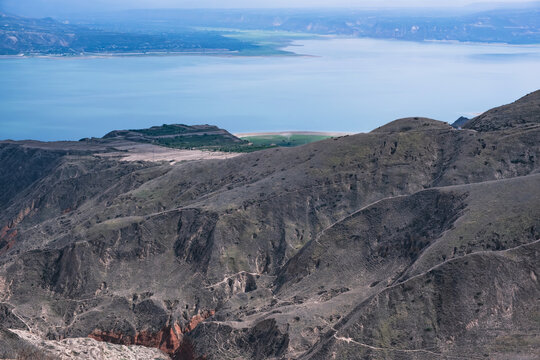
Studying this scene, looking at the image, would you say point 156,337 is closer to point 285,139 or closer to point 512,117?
point 512,117

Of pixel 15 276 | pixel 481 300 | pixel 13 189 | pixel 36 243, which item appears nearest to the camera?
pixel 481 300

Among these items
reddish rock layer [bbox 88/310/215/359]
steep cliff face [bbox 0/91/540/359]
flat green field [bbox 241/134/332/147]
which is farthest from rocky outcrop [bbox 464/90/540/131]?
flat green field [bbox 241/134/332/147]

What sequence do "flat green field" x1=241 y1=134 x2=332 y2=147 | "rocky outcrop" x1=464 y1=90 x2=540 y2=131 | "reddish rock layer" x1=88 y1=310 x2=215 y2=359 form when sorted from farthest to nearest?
1. "flat green field" x1=241 y1=134 x2=332 y2=147
2. "rocky outcrop" x1=464 y1=90 x2=540 y2=131
3. "reddish rock layer" x1=88 y1=310 x2=215 y2=359

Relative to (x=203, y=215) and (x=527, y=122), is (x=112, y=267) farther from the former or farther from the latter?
(x=527, y=122)

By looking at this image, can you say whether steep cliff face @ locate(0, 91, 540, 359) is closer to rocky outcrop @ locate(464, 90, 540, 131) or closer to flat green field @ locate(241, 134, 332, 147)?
rocky outcrop @ locate(464, 90, 540, 131)

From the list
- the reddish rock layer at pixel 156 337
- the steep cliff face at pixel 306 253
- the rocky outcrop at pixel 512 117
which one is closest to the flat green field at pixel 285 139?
the steep cliff face at pixel 306 253

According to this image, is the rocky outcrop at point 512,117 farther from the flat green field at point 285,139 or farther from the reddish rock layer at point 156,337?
the flat green field at point 285,139

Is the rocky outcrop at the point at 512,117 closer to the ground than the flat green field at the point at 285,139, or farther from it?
farther from it

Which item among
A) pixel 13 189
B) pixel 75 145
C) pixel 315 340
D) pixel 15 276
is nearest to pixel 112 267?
pixel 15 276
